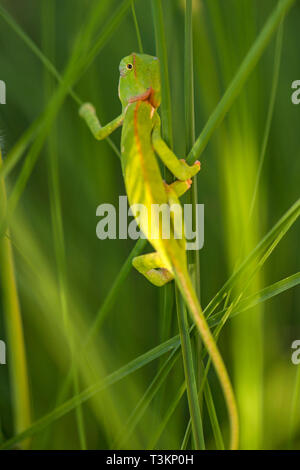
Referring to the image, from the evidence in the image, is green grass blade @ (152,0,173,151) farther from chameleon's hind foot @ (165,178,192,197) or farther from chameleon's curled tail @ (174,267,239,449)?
chameleon's curled tail @ (174,267,239,449)

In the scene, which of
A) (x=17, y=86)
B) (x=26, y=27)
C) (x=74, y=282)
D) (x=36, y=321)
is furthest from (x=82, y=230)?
(x=26, y=27)

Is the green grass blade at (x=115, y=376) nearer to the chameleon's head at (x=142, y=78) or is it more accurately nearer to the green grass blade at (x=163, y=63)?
the green grass blade at (x=163, y=63)

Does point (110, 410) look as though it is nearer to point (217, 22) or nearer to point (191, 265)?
point (191, 265)

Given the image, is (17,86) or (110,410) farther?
(17,86)

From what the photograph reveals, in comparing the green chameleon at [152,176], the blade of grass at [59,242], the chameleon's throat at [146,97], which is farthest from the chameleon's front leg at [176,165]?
the blade of grass at [59,242]

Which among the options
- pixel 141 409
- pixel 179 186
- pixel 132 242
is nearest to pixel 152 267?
pixel 179 186

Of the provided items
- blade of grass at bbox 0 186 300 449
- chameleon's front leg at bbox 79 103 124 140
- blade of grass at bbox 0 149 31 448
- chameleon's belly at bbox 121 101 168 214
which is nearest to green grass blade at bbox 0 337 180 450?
blade of grass at bbox 0 186 300 449
